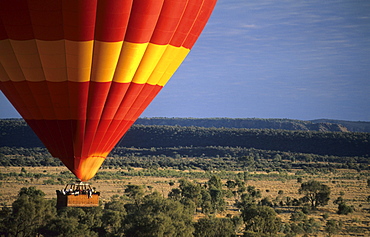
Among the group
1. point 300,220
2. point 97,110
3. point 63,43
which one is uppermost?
point 63,43

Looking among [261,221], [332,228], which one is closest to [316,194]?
[332,228]

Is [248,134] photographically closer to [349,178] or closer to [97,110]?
[349,178]

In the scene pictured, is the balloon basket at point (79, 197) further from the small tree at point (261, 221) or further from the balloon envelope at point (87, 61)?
the small tree at point (261, 221)

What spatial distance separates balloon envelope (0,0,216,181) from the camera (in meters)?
16.0

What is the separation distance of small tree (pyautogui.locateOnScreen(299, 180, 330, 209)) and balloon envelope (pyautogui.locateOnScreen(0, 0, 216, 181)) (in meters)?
31.2

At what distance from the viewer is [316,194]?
48.5m

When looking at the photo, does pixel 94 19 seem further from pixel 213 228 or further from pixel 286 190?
pixel 286 190

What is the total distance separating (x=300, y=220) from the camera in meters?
38.0

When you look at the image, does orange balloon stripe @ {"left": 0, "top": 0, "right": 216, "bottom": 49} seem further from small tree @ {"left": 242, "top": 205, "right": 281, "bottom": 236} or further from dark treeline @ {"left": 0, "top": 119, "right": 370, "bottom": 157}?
dark treeline @ {"left": 0, "top": 119, "right": 370, "bottom": 157}

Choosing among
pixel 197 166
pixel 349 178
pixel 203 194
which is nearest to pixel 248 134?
pixel 197 166

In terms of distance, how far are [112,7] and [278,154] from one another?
10334 cm

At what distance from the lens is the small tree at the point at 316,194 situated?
47875 mm

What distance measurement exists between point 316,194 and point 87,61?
3478 centimetres

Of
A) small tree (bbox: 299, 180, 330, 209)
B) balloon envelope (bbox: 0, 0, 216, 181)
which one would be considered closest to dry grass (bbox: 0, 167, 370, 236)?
small tree (bbox: 299, 180, 330, 209)
